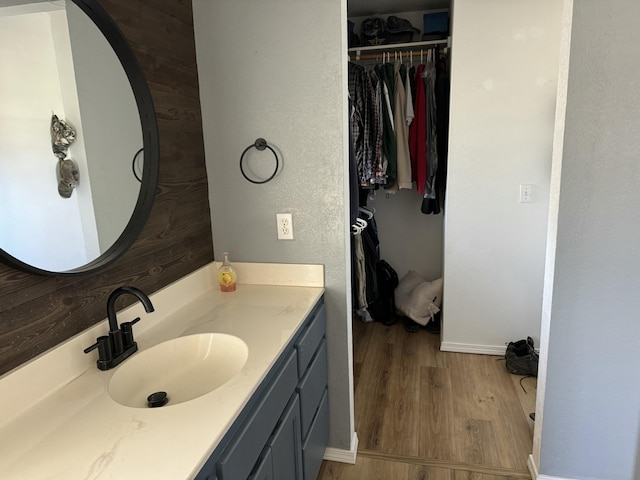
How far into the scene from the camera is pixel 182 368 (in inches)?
54.4

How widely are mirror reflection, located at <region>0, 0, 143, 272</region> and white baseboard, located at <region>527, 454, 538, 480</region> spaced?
1.91 metres

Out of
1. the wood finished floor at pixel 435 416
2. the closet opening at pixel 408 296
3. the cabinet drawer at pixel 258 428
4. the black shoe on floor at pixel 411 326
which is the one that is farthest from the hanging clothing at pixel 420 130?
the cabinet drawer at pixel 258 428

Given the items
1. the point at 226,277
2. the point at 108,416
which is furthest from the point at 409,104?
the point at 108,416

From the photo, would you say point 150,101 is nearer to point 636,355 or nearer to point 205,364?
point 205,364

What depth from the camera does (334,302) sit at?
71.8 inches

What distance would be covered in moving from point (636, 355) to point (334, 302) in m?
1.16

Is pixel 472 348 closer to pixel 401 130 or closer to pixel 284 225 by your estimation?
pixel 401 130

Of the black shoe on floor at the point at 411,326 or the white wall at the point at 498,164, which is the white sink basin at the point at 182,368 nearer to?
the white wall at the point at 498,164

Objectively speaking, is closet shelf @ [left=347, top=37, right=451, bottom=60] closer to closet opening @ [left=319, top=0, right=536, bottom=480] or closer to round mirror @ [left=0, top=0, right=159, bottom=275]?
closet opening @ [left=319, top=0, right=536, bottom=480]

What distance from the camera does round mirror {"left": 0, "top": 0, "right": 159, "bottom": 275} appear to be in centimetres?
102

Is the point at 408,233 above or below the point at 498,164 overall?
below

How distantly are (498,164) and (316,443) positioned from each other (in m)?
1.95

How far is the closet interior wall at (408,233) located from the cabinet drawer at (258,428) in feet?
7.74

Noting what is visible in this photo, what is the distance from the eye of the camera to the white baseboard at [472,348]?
2.94 metres
